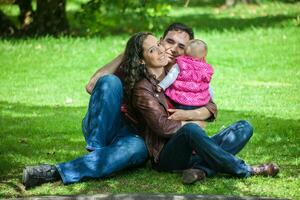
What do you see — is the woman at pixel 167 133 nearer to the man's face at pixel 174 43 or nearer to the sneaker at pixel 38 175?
the man's face at pixel 174 43

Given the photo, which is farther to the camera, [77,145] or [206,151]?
[77,145]

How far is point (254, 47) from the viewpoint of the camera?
16000 mm

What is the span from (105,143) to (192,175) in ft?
2.80

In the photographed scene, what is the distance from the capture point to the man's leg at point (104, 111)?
6207 millimetres

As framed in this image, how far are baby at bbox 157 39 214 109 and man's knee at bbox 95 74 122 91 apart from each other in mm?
393

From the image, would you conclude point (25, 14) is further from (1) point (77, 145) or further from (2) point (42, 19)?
(1) point (77, 145)

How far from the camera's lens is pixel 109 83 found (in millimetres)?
6211

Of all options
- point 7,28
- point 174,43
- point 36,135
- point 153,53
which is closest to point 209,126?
point 36,135

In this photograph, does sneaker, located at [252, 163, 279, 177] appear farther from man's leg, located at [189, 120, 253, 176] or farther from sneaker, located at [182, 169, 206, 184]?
sneaker, located at [182, 169, 206, 184]

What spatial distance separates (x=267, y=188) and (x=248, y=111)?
4.27 meters

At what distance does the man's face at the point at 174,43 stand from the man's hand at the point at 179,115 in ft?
1.78

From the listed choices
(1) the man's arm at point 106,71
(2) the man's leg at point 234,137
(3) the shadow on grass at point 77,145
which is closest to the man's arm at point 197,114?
(2) the man's leg at point 234,137

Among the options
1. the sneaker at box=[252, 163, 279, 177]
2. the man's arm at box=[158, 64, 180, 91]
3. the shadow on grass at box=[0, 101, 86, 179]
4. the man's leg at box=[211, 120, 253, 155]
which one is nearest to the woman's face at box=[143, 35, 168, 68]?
the man's arm at box=[158, 64, 180, 91]

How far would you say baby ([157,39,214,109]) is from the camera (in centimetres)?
631
